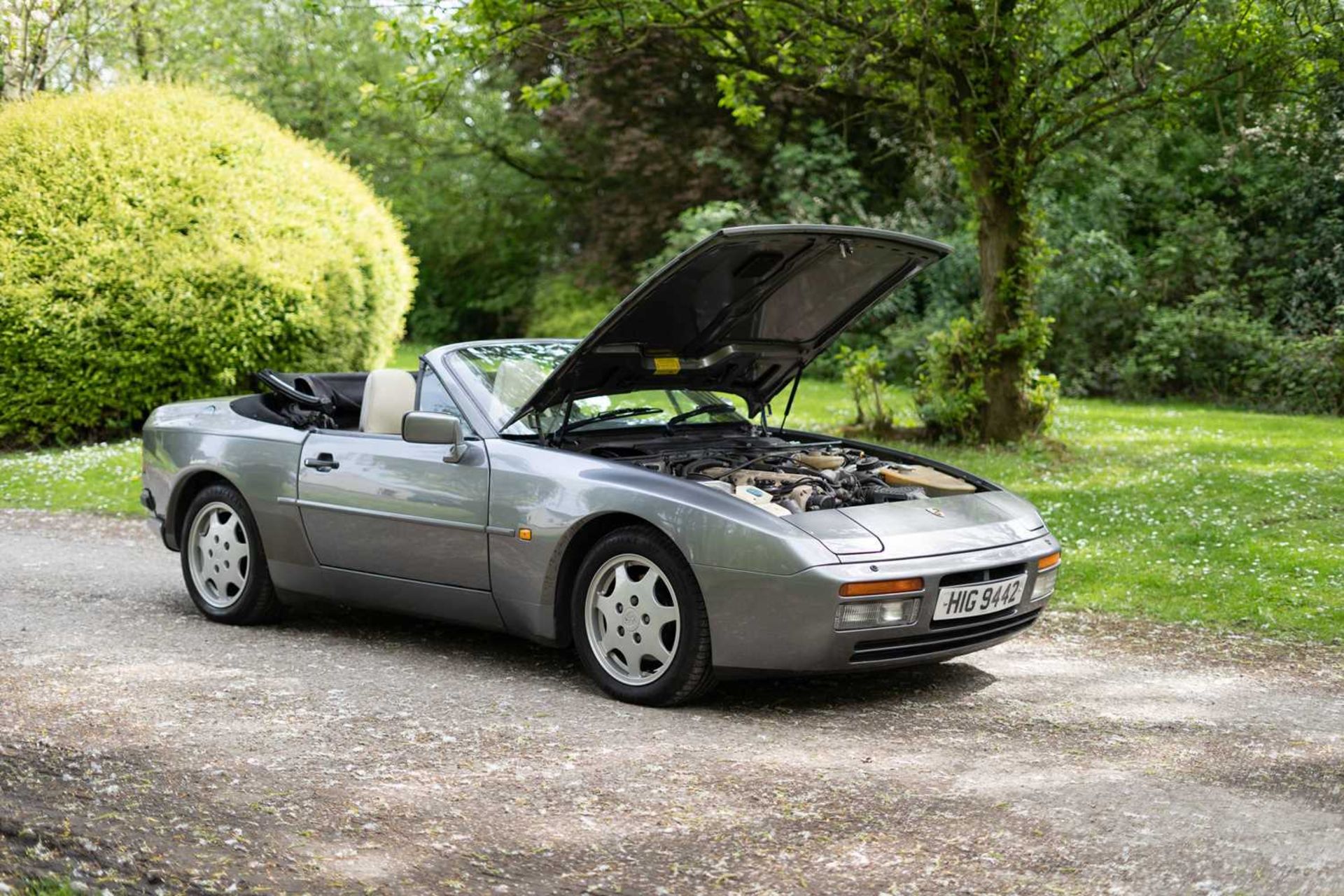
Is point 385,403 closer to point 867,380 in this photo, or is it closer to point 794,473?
point 794,473

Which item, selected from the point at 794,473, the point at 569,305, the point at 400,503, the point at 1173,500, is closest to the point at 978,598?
the point at 794,473

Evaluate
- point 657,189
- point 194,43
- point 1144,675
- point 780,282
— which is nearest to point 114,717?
point 780,282

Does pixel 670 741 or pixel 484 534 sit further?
pixel 484 534

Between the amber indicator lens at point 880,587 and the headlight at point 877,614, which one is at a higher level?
the amber indicator lens at point 880,587

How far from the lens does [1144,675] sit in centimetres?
606

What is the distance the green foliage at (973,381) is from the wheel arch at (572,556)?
27.4 feet

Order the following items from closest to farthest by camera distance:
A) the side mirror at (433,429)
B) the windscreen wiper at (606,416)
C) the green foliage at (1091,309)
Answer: the side mirror at (433,429) < the windscreen wiper at (606,416) < the green foliage at (1091,309)

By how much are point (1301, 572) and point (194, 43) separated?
2329cm

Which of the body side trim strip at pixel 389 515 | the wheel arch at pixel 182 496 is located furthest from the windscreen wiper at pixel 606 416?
the wheel arch at pixel 182 496

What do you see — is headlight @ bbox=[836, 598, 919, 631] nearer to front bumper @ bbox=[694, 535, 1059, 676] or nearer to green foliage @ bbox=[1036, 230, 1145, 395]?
front bumper @ bbox=[694, 535, 1059, 676]

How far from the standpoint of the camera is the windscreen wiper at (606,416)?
5.93 meters

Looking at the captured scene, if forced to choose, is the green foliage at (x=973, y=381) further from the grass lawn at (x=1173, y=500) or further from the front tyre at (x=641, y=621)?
the front tyre at (x=641, y=621)

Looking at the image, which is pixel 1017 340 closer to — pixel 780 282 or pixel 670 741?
pixel 780 282

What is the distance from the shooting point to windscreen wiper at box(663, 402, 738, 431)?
6516 millimetres
